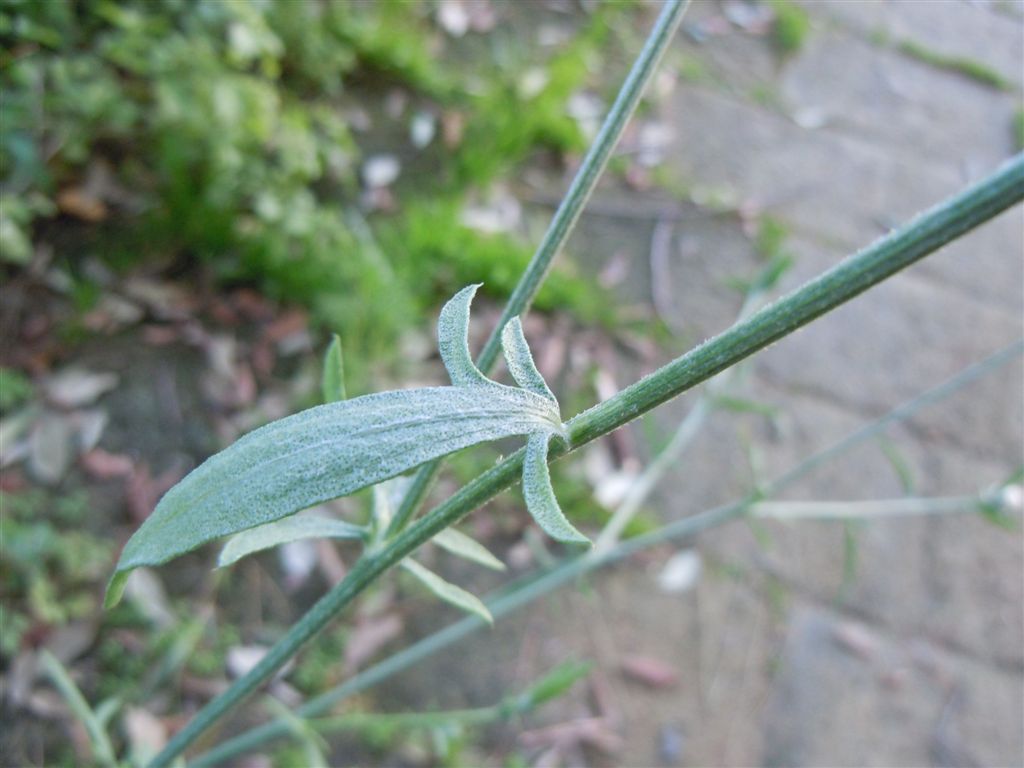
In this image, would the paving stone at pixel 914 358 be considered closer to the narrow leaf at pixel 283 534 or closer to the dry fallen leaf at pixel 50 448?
the dry fallen leaf at pixel 50 448

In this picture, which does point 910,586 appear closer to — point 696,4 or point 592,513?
point 592,513

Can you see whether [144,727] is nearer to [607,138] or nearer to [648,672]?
[648,672]

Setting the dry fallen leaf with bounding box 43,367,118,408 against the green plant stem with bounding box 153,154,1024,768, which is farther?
the dry fallen leaf with bounding box 43,367,118,408

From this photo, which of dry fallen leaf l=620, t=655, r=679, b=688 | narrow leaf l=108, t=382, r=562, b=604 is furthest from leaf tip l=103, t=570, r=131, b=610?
dry fallen leaf l=620, t=655, r=679, b=688

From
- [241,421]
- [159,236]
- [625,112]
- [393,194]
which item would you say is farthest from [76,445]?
[625,112]

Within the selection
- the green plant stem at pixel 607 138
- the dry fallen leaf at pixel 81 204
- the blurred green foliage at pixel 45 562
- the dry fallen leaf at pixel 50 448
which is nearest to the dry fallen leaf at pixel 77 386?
the dry fallen leaf at pixel 50 448

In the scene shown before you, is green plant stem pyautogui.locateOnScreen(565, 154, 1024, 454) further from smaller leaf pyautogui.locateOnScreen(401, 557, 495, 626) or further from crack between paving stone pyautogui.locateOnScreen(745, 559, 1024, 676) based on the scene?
crack between paving stone pyautogui.locateOnScreen(745, 559, 1024, 676)
